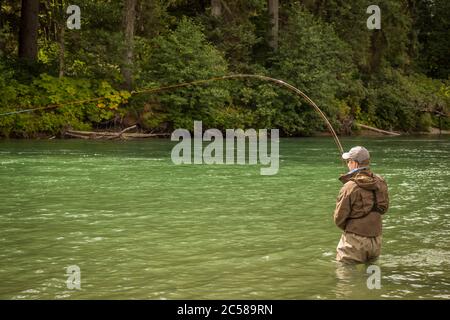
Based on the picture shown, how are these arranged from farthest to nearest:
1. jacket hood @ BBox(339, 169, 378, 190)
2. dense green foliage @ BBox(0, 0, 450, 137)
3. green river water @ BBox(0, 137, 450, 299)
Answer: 1. dense green foliage @ BBox(0, 0, 450, 137)
2. jacket hood @ BBox(339, 169, 378, 190)
3. green river water @ BBox(0, 137, 450, 299)

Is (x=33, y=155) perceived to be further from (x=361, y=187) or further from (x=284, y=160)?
(x=361, y=187)

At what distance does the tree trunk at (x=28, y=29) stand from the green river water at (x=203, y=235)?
16.9m

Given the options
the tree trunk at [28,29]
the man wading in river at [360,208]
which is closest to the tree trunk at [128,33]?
the tree trunk at [28,29]

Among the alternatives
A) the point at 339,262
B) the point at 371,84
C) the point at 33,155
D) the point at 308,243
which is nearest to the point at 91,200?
the point at 308,243

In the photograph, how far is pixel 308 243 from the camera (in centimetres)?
828

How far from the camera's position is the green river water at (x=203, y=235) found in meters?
6.32

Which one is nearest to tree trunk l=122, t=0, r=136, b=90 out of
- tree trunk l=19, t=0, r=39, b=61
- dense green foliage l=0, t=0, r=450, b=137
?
dense green foliage l=0, t=0, r=450, b=137

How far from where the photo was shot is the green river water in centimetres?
632

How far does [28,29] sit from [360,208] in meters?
28.0

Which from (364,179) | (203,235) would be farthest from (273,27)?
(364,179)

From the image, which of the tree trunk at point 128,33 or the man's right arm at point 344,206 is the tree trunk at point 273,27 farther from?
the man's right arm at point 344,206

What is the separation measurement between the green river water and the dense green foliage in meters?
13.2

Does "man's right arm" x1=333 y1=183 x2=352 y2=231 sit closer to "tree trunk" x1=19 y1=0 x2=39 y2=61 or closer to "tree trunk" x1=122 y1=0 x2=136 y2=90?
"tree trunk" x1=122 y1=0 x2=136 y2=90
